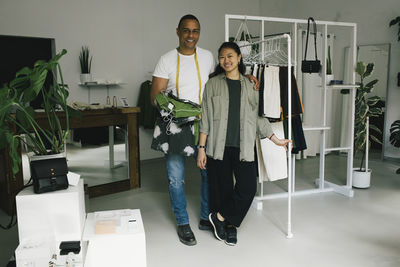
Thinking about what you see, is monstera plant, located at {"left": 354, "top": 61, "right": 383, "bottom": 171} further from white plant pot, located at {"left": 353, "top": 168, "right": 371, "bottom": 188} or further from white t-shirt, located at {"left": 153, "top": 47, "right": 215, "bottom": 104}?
white t-shirt, located at {"left": 153, "top": 47, "right": 215, "bottom": 104}

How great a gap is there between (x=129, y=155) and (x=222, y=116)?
1.93 m

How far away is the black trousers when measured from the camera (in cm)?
266

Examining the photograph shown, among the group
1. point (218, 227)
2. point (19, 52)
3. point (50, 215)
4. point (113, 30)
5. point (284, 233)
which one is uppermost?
point (113, 30)

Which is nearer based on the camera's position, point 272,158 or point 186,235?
point 186,235

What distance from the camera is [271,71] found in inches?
123

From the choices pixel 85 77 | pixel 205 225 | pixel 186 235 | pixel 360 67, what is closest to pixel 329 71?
pixel 360 67

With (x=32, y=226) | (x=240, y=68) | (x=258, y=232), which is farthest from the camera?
(x=258, y=232)

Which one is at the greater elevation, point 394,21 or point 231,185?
point 394,21

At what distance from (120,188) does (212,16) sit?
363 centimetres

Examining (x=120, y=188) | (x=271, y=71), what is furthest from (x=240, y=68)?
(x=120, y=188)

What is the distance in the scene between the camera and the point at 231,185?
9.05 ft

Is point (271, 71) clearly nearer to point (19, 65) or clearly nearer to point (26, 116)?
point (26, 116)

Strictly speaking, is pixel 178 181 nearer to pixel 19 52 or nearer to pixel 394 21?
pixel 19 52

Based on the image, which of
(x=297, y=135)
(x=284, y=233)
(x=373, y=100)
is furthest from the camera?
(x=373, y=100)
